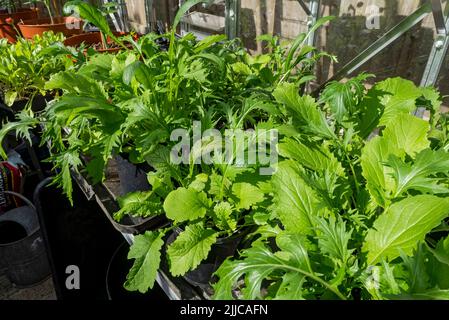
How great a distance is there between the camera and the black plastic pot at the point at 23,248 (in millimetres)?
1358

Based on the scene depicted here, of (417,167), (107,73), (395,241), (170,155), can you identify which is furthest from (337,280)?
(107,73)

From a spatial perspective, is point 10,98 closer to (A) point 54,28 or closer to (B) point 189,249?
(A) point 54,28

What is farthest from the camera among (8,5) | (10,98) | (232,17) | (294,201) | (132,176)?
(8,5)

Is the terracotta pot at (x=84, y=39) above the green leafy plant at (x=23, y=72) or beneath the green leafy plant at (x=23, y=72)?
above

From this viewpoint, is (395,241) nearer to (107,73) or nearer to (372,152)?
(372,152)

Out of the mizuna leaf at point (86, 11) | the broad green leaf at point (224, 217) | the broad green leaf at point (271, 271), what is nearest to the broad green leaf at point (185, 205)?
the broad green leaf at point (224, 217)

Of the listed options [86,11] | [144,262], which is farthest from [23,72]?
[144,262]

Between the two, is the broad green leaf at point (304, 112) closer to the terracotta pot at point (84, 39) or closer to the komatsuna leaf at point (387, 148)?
the komatsuna leaf at point (387, 148)

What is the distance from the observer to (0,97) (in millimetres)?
1495

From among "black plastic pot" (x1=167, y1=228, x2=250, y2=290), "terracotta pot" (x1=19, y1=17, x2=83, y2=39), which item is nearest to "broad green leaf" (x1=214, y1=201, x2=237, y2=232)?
"black plastic pot" (x1=167, y1=228, x2=250, y2=290)

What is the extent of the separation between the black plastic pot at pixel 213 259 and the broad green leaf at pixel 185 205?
0.20 feet

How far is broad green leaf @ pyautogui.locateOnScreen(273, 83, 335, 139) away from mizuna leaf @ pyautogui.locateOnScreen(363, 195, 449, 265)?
9.9 inches

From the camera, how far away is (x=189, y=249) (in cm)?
58

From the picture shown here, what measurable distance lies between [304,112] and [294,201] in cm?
26
